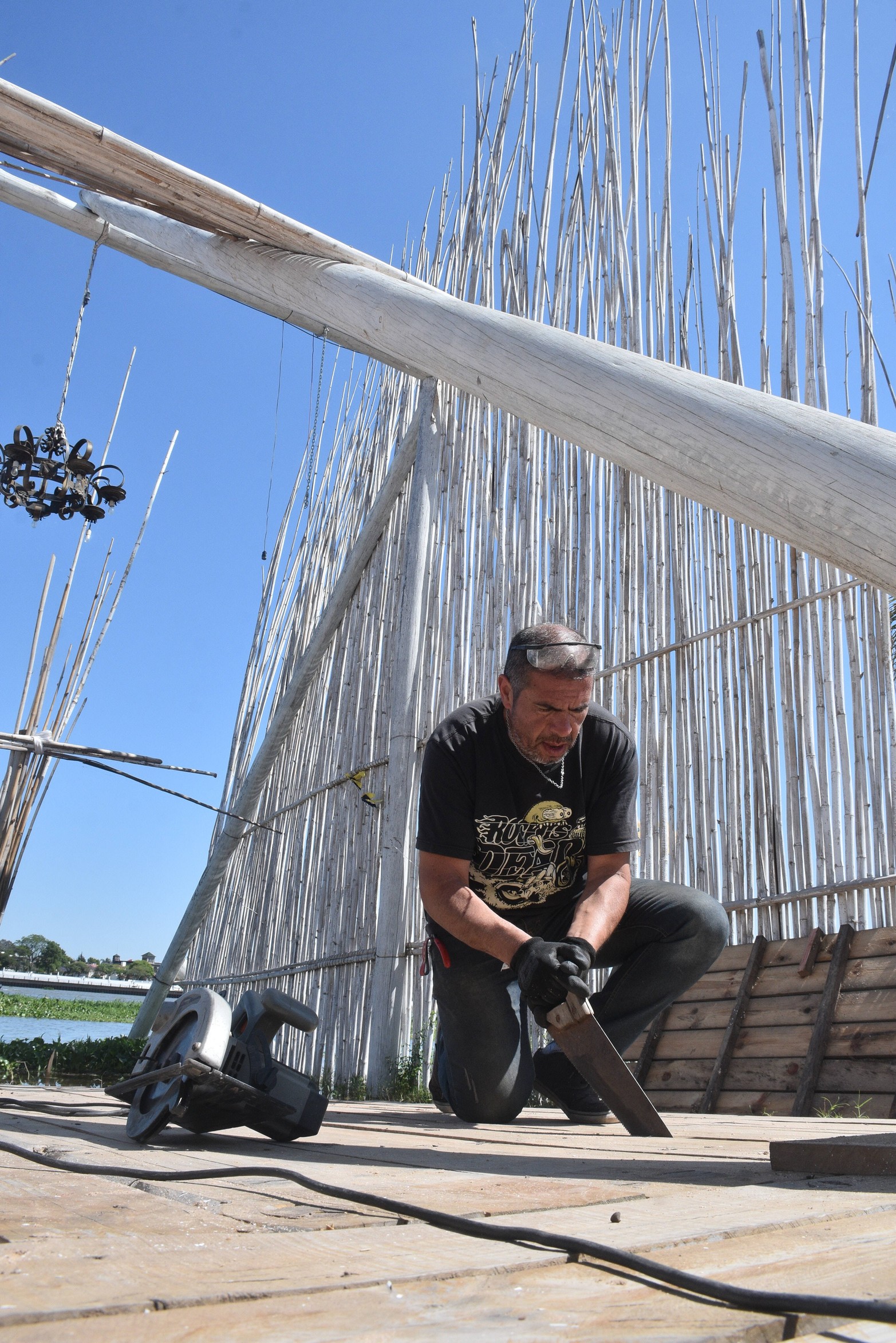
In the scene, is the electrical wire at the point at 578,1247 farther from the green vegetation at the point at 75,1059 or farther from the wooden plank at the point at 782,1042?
the green vegetation at the point at 75,1059

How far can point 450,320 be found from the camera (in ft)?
7.69

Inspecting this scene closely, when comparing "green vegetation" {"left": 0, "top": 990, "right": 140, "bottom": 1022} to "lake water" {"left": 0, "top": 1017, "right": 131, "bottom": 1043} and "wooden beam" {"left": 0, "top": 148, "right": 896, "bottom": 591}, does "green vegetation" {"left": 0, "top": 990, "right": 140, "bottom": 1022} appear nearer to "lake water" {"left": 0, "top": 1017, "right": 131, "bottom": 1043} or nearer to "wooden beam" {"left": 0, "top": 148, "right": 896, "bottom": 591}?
"lake water" {"left": 0, "top": 1017, "right": 131, "bottom": 1043}

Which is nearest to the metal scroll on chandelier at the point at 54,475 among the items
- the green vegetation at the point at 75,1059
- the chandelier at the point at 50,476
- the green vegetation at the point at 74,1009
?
the chandelier at the point at 50,476

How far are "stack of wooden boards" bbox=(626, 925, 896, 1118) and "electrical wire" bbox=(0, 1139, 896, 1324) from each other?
1622mm

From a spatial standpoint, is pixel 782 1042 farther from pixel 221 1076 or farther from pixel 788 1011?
pixel 221 1076

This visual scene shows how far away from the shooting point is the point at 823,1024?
244 cm

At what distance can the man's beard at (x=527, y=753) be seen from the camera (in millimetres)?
2062

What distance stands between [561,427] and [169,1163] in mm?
1381

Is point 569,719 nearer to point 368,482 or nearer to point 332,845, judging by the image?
point 332,845

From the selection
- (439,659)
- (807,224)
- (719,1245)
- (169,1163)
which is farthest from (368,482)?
(719,1245)

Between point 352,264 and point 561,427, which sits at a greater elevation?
point 352,264

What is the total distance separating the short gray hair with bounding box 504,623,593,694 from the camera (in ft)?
6.35

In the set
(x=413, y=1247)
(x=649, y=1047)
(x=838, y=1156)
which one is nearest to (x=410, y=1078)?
(x=649, y=1047)

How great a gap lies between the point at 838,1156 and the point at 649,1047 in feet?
5.79
